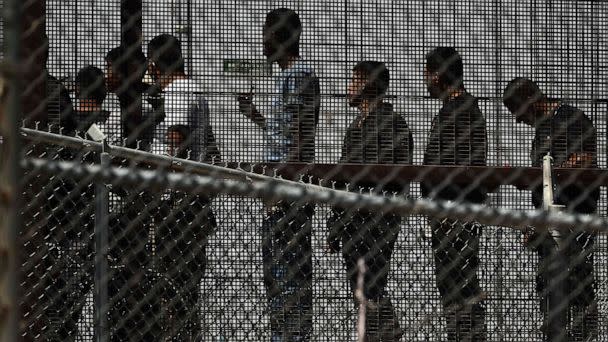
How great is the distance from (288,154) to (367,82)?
Answer: 612 mm

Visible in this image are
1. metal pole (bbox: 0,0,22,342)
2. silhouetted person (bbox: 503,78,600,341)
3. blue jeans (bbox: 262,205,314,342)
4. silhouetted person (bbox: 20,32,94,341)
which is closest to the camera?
metal pole (bbox: 0,0,22,342)

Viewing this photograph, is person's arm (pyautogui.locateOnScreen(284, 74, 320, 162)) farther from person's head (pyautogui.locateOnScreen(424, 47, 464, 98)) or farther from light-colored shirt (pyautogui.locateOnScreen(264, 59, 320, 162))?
person's head (pyautogui.locateOnScreen(424, 47, 464, 98))

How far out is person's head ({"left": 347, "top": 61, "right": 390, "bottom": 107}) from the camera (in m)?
6.53

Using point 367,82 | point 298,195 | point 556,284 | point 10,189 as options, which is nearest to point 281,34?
point 367,82

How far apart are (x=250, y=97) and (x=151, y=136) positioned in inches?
21.7

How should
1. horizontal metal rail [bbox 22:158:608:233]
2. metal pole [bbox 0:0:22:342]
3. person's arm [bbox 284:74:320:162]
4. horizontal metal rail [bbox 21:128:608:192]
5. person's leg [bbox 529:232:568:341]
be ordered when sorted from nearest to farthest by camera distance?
1. metal pole [bbox 0:0:22:342]
2. horizontal metal rail [bbox 22:158:608:233]
3. person's leg [bbox 529:232:568:341]
4. horizontal metal rail [bbox 21:128:608:192]
5. person's arm [bbox 284:74:320:162]

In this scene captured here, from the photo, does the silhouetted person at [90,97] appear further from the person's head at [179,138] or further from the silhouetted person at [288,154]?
the silhouetted person at [288,154]

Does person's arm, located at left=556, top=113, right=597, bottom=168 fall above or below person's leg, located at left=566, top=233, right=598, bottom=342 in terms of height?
above

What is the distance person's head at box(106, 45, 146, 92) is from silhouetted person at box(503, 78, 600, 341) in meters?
1.97

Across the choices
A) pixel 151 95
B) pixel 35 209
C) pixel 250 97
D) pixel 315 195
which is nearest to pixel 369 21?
pixel 250 97

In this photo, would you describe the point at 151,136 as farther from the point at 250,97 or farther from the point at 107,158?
the point at 107,158

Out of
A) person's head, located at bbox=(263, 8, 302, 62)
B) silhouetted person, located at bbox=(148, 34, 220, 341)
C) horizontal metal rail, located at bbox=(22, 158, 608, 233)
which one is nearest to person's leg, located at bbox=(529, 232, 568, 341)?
horizontal metal rail, located at bbox=(22, 158, 608, 233)

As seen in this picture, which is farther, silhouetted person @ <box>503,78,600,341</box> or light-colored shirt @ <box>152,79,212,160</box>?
light-colored shirt @ <box>152,79,212,160</box>

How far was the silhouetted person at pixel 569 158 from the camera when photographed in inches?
237
